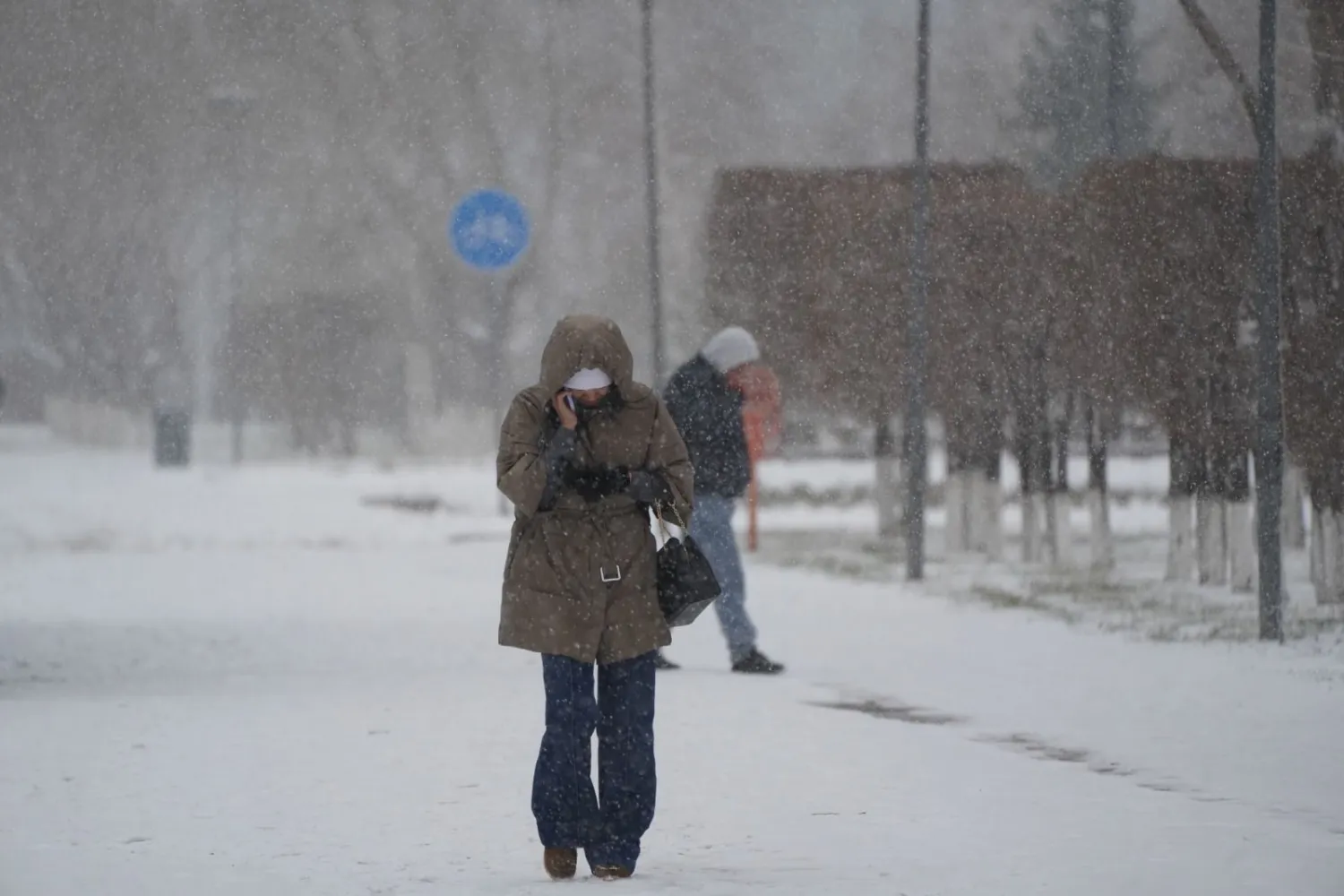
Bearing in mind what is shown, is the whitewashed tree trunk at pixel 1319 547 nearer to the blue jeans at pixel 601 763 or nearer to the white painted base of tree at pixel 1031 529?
the white painted base of tree at pixel 1031 529

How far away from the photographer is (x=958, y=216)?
24.8 meters

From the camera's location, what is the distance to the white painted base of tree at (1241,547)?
1952 cm

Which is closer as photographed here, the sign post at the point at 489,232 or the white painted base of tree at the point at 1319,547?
the white painted base of tree at the point at 1319,547

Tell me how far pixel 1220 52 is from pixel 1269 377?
6.65 ft

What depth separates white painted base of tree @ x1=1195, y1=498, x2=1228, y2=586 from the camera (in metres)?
20.5

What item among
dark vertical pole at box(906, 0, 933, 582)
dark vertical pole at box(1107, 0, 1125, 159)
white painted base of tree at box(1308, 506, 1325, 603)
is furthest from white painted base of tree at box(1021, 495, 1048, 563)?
dark vertical pole at box(1107, 0, 1125, 159)

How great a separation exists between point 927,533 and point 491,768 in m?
20.9

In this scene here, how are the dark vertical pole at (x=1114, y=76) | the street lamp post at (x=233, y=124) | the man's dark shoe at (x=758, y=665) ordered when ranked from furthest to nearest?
the street lamp post at (x=233, y=124) < the dark vertical pole at (x=1114, y=76) < the man's dark shoe at (x=758, y=665)

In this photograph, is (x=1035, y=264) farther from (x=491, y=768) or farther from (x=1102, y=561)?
(x=491, y=768)

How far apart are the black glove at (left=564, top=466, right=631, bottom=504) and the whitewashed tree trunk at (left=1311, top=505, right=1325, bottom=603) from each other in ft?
36.8

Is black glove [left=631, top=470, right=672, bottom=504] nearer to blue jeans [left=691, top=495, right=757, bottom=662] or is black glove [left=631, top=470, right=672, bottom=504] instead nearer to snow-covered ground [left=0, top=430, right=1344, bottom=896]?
snow-covered ground [left=0, top=430, right=1344, bottom=896]

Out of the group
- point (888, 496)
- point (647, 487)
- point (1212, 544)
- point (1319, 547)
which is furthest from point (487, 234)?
point (647, 487)

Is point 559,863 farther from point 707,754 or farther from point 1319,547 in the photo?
point 1319,547

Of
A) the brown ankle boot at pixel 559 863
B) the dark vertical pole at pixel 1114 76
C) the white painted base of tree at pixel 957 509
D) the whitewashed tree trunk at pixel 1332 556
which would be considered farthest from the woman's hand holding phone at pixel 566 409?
the dark vertical pole at pixel 1114 76
